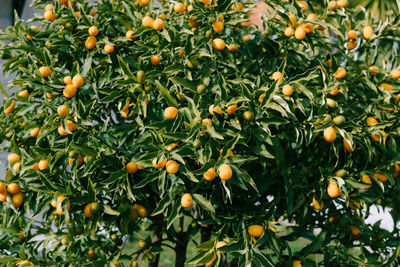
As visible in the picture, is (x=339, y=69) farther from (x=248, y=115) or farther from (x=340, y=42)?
(x=248, y=115)

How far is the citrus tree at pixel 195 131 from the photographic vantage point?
116 centimetres

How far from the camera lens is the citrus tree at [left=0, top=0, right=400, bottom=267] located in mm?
1159

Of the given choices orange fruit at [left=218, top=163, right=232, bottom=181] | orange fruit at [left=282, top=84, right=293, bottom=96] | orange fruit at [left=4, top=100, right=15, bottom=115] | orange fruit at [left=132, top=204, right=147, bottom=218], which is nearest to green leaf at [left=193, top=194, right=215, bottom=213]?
orange fruit at [left=218, top=163, right=232, bottom=181]

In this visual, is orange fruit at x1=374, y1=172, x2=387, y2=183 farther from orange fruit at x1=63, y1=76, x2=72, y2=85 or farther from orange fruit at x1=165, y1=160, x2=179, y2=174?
orange fruit at x1=63, y1=76, x2=72, y2=85

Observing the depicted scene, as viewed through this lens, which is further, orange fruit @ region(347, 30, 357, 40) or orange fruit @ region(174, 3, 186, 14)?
orange fruit @ region(347, 30, 357, 40)

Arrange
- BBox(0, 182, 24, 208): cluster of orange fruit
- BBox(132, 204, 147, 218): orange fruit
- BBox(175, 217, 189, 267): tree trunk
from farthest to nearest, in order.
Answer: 1. BBox(175, 217, 189, 267): tree trunk
2. BBox(132, 204, 147, 218): orange fruit
3. BBox(0, 182, 24, 208): cluster of orange fruit

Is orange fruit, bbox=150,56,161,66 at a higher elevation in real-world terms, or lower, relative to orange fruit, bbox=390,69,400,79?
higher

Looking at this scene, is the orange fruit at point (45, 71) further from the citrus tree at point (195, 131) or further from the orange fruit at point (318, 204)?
the orange fruit at point (318, 204)

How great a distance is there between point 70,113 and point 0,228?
652 mm

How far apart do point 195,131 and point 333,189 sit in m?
0.61

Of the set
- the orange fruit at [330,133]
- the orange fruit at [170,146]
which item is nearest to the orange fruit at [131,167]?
the orange fruit at [170,146]

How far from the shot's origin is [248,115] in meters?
1.15

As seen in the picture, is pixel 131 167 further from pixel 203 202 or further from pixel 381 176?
pixel 381 176

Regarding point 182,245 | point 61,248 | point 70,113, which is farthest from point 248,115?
point 61,248
